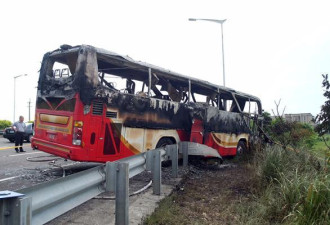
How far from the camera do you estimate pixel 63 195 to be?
273 centimetres

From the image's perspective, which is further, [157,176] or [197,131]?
[197,131]

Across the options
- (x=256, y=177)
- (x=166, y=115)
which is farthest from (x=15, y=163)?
(x=256, y=177)

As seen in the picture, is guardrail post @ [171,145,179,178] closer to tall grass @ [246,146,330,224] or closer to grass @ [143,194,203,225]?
tall grass @ [246,146,330,224]

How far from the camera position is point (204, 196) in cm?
545

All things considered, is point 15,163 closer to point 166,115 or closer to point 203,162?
point 166,115

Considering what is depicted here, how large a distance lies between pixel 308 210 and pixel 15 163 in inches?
354

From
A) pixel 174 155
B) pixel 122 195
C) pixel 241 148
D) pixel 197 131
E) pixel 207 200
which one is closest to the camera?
pixel 122 195

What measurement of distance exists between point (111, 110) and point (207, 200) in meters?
2.86

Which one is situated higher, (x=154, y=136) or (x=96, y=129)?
(x=96, y=129)

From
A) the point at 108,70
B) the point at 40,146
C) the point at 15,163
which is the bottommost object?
the point at 15,163

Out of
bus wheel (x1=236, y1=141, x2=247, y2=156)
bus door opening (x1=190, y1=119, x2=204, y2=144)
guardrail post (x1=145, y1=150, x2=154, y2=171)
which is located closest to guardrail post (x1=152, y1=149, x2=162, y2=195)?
guardrail post (x1=145, y1=150, x2=154, y2=171)

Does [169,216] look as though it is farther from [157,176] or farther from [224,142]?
[224,142]

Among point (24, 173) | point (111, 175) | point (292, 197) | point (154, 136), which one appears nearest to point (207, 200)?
point (292, 197)

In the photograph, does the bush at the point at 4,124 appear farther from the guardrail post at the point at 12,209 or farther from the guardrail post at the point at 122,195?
the guardrail post at the point at 12,209
